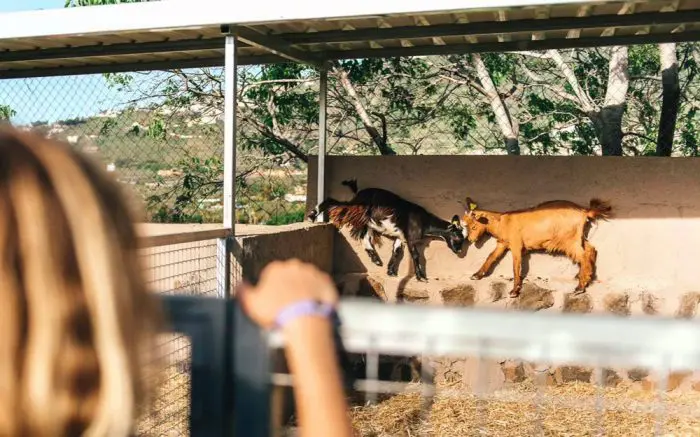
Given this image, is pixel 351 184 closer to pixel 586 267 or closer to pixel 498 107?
pixel 586 267

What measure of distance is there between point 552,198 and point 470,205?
0.56 m

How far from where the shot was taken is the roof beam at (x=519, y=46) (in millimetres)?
4711

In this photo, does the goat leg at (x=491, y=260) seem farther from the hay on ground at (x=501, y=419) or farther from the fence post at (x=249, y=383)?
the fence post at (x=249, y=383)

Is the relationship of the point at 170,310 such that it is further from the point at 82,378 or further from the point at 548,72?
the point at 548,72

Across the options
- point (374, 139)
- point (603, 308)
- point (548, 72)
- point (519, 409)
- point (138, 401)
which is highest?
point (548, 72)

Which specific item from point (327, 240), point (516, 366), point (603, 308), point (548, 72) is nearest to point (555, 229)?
point (603, 308)

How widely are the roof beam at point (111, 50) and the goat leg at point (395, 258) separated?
1838mm

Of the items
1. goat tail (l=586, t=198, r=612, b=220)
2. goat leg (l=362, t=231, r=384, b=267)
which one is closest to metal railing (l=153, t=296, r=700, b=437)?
goat tail (l=586, t=198, r=612, b=220)

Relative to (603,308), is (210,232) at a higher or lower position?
higher

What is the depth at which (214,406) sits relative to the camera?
0.88 m

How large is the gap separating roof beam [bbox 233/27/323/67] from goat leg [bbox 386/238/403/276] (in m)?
1.39

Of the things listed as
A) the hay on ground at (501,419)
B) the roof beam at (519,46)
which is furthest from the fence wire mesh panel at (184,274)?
the roof beam at (519,46)

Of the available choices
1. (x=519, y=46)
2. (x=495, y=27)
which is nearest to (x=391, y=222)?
(x=519, y=46)

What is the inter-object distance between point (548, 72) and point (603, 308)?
144 inches
